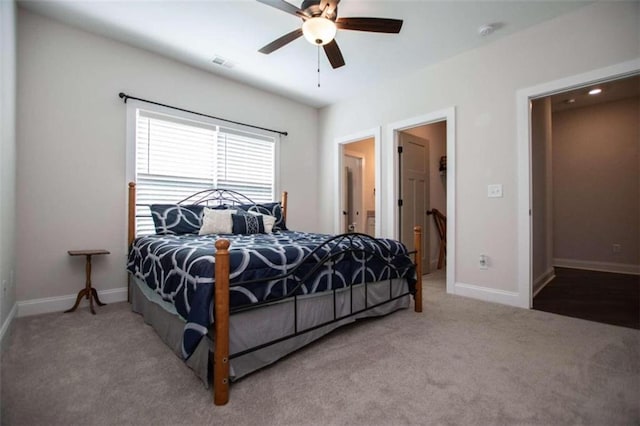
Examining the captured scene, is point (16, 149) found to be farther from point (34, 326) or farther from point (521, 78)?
point (521, 78)

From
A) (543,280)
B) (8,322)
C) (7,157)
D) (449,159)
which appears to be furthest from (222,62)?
(543,280)

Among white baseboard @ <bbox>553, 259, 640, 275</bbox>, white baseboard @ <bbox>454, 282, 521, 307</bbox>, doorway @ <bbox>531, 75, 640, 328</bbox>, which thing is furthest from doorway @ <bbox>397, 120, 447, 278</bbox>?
white baseboard @ <bbox>553, 259, 640, 275</bbox>

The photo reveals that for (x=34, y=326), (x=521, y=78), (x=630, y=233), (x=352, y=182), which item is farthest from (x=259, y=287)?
(x=630, y=233)

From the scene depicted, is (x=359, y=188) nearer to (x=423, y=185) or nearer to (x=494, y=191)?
(x=423, y=185)

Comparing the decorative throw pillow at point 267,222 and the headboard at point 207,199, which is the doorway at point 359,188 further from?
the decorative throw pillow at point 267,222

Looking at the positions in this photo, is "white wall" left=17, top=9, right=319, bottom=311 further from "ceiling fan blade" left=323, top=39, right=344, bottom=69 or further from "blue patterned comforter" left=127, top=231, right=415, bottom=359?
"ceiling fan blade" left=323, top=39, right=344, bottom=69

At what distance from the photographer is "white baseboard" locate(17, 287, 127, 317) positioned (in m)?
2.62

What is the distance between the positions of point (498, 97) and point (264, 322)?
3.20 metres

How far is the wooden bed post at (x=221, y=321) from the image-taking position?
1.44 m

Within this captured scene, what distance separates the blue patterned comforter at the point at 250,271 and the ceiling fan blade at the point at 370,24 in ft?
5.41

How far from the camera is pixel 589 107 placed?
4863 millimetres

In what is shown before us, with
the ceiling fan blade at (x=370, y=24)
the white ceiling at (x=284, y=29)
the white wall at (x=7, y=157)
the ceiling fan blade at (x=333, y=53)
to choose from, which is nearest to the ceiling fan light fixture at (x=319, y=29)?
the ceiling fan blade at (x=370, y=24)

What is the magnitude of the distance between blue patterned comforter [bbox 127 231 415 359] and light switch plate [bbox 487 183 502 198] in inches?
51.9

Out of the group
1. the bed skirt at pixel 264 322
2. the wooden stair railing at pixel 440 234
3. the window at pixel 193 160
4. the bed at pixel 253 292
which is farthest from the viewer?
the wooden stair railing at pixel 440 234
